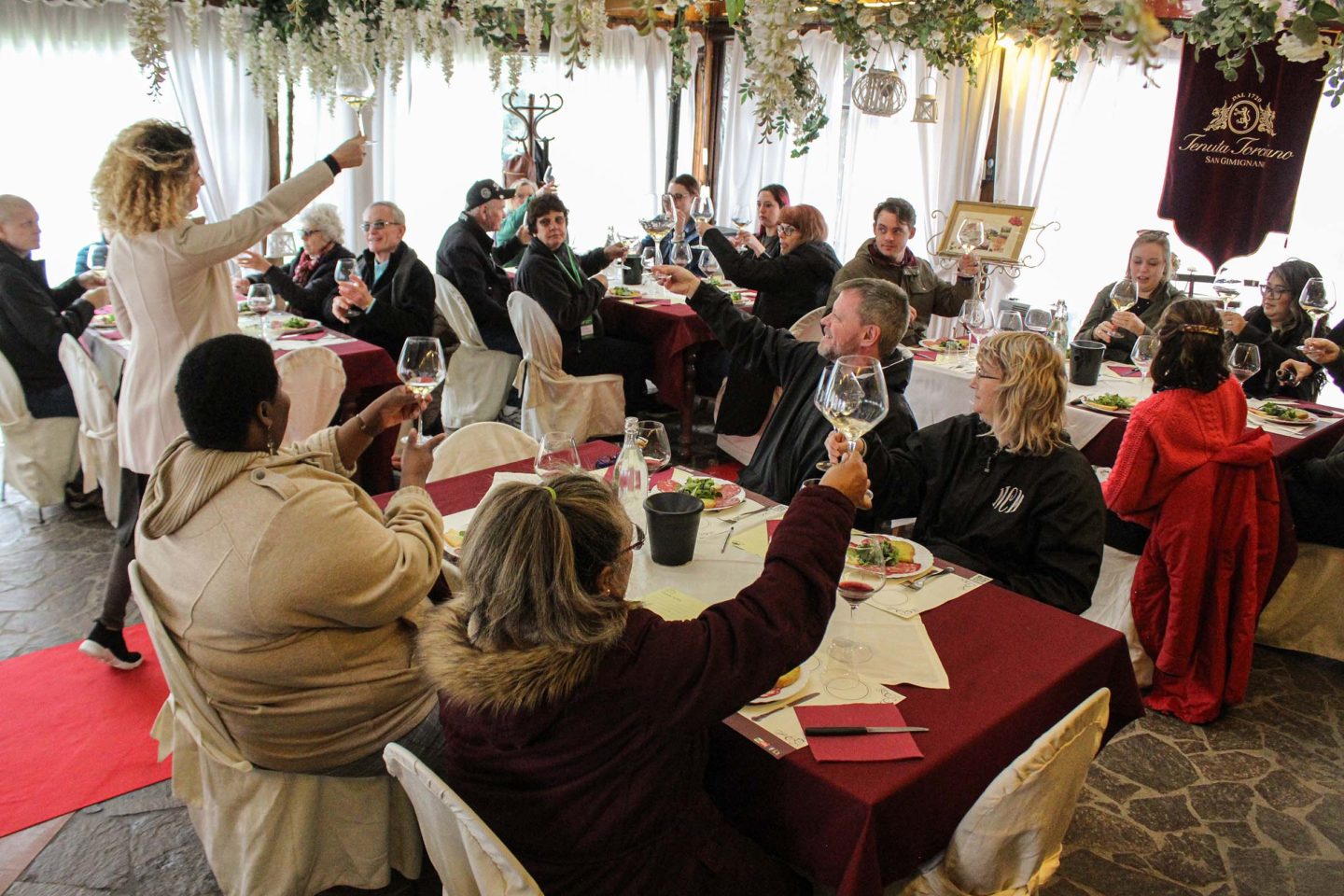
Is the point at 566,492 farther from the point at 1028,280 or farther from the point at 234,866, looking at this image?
the point at 1028,280

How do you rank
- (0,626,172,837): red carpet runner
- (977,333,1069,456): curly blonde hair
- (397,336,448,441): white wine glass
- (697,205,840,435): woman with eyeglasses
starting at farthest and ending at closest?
(697,205,840,435): woman with eyeglasses
(0,626,172,837): red carpet runner
(977,333,1069,456): curly blonde hair
(397,336,448,441): white wine glass

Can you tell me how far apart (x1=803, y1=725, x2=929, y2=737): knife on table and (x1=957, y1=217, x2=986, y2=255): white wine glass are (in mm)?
4525

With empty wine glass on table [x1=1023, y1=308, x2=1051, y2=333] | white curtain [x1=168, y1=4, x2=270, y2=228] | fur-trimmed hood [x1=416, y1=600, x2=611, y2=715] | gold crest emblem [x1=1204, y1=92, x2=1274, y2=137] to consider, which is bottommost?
fur-trimmed hood [x1=416, y1=600, x2=611, y2=715]

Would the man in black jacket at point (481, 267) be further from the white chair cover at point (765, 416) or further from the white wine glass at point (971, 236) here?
the white wine glass at point (971, 236)

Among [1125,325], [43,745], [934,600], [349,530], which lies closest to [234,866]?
[349,530]

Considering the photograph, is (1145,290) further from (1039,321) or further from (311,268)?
(311,268)

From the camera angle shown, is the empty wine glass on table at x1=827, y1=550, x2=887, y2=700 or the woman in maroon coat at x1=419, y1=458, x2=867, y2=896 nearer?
the woman in maroon coat at x1=419, y1=458, x2=867, y2=896

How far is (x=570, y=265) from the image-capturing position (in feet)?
17.3

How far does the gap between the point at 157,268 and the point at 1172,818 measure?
3492 millimetres

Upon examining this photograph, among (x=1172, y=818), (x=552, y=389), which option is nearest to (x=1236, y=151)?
(x=552, y=389)

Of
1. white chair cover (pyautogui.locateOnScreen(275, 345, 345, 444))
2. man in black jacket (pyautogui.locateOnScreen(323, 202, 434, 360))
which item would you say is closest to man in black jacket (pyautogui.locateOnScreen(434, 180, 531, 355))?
man in black jacket (pyautogui.locateOnScreen(323, 202, 434, 360))

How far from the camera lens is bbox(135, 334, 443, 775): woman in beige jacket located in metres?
1.79

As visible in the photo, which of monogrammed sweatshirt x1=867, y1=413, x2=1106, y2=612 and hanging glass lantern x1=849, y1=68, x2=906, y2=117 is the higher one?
hanging glass lantern x1=849, y1=68, x2=906, y2=117

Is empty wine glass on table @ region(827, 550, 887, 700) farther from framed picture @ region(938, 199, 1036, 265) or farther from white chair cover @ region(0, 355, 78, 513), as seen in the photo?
framed picture @ region(938, 199, 1036, 265)
